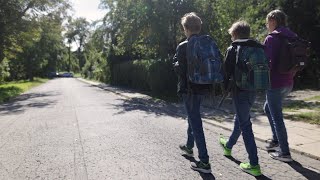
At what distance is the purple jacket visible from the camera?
555 centimetres

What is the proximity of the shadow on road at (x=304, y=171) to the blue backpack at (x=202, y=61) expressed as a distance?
169 cm

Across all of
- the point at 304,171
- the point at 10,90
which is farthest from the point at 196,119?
the point at 10,90

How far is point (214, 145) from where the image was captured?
22.9ft

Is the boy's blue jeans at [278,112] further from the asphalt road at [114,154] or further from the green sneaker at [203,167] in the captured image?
the green sneaker at [203,167]

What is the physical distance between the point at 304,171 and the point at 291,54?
1634mm

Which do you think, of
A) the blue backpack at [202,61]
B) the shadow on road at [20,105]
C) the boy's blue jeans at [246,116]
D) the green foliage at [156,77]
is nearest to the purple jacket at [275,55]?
the boy's blue jeans at [246,116]

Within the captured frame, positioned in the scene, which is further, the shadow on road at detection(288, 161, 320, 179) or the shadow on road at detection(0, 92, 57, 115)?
the shadow on road at detection(0, 92, 57, 115)

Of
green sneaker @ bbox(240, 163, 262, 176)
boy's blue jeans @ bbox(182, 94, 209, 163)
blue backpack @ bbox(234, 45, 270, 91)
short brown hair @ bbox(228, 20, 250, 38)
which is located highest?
short brown hair @ bbox(228, 20, 250, 38)

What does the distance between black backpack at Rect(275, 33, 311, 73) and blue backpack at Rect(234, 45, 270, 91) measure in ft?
2.13

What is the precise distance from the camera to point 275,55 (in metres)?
5.57

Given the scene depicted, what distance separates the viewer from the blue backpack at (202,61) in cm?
492

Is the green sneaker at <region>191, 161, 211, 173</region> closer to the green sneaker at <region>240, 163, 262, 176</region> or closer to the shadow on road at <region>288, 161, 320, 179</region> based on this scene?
the green sneaker at <region>240, 163, 262, 176</region>

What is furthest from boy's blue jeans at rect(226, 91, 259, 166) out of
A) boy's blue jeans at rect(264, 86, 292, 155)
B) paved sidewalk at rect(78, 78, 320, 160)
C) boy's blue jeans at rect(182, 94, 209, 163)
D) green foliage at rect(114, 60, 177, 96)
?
green foliage at rect(114, 60, 177, 96)

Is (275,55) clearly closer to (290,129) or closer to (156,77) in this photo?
(290,129)
